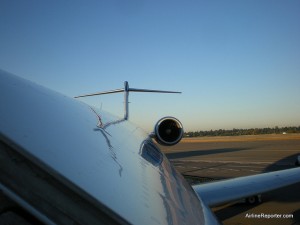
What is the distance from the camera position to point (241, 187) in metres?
5.70

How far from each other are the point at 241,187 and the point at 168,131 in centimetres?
366

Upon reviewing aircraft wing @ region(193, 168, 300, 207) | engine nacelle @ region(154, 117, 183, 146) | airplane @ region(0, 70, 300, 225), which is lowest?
aircraft wing @ region(193, 168, 300, 207)

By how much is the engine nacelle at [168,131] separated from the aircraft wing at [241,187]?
2.93 meters

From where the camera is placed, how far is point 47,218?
925 millimetres

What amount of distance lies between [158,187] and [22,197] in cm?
98

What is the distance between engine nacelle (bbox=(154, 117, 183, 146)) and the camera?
8.84 m

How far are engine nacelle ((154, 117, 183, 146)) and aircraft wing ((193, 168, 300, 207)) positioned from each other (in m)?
2.93

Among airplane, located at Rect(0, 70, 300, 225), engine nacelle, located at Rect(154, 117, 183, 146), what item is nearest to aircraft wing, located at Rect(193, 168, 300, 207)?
engine nacelle, located at Rect(154, 117, 183, 146)

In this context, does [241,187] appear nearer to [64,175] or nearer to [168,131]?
[168,131]

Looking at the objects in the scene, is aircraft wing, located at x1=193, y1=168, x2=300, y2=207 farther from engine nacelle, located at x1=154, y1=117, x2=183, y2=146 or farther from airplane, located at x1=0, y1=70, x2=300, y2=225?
airplane, located at x1=0, y1=70, x2=300, y2=225

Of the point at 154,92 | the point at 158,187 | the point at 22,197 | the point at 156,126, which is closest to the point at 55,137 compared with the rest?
the point at 22,197

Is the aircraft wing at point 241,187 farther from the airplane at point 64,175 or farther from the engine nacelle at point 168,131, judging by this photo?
the airplane at point 64,175

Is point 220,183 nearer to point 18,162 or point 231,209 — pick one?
point 231,209

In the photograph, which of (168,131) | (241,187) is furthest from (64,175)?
(168,131)
